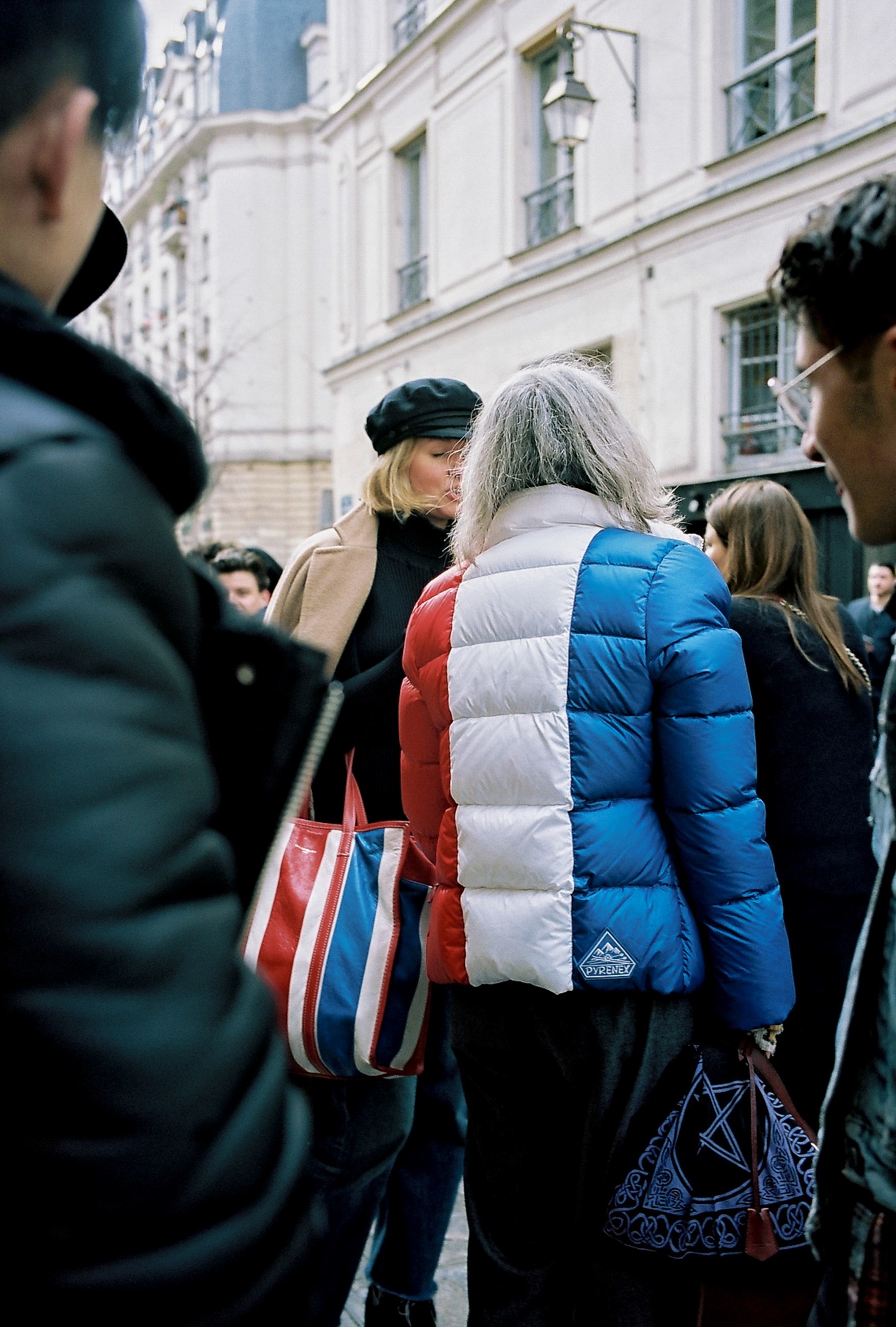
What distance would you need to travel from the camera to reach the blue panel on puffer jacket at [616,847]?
2221mm

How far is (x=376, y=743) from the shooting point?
297 cm

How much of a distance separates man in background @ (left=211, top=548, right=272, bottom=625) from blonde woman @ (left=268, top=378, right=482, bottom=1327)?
221cm

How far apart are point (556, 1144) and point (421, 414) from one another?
1.77 metres

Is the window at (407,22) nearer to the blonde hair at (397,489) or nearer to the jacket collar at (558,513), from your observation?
the blonde hair at (397,489)

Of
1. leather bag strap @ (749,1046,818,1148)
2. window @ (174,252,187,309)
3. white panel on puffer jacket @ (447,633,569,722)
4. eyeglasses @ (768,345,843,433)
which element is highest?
window @ (174,252,187,309)

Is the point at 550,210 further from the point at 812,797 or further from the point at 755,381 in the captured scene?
the point at 812,797

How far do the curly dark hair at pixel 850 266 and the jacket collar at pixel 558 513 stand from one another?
88cm

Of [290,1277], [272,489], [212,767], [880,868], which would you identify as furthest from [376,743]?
[272,489]

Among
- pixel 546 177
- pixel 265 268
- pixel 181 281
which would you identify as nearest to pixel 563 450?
pixel 546 177

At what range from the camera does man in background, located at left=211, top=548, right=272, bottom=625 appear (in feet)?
17.5

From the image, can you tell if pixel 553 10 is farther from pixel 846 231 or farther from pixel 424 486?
pixel 846 231

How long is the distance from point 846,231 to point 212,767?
39.7 inches

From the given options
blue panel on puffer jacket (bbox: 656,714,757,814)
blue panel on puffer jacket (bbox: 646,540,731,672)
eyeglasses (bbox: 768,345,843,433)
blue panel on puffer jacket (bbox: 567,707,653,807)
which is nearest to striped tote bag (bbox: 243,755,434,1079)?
blue panel on puffer jacket (bbox: 567,707,653,807)

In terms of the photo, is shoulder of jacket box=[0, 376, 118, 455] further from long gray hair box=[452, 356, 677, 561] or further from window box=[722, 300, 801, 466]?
window box=[722, 300, 801, 466]
